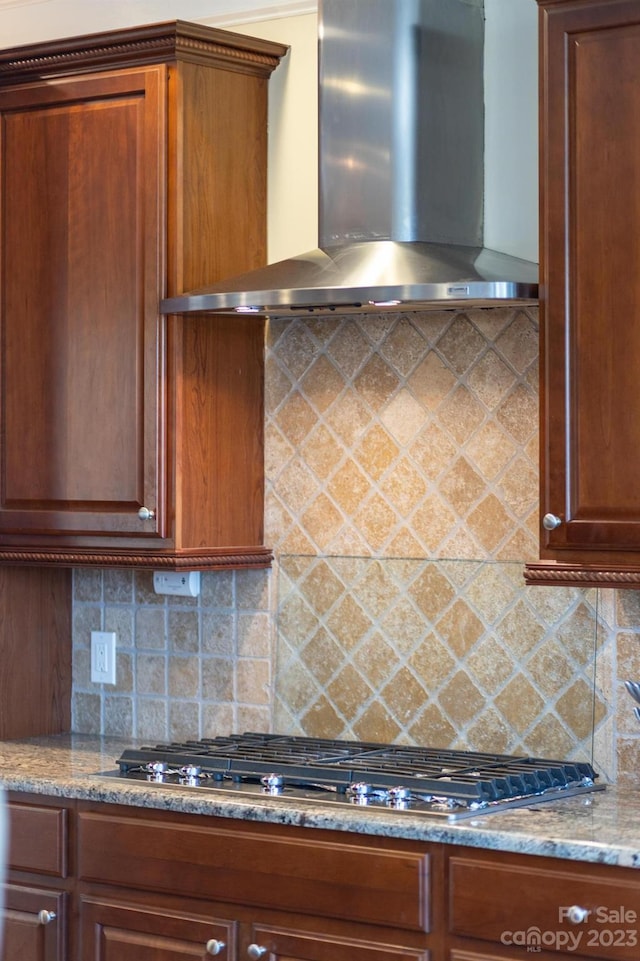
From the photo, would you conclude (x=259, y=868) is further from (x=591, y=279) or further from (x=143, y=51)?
(x=143, y=51)

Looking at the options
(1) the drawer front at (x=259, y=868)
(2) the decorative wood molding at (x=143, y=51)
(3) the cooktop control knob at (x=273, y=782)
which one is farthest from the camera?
(2) the decorative wood molding at (x=143, y=51)

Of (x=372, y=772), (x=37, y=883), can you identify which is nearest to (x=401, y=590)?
(x=372, y=772)

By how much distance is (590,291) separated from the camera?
8.45 feet

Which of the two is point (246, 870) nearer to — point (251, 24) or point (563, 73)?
point (563, 73)

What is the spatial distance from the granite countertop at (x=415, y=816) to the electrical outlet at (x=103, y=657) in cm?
53

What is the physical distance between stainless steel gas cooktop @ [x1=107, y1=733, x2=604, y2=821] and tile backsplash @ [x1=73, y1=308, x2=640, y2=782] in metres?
0.13

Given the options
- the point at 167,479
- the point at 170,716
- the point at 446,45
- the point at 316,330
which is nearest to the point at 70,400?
the point at 167,479

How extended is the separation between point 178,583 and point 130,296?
0.72 metres

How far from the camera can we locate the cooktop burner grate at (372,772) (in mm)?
2541

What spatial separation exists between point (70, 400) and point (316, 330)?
0.59 meters

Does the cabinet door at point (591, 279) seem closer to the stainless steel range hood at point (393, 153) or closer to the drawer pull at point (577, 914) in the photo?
the stainless steel range hood at point (393, 153)

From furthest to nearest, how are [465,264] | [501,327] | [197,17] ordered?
[197,17]
[501,327]
[465,264]

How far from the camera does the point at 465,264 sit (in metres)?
2.81

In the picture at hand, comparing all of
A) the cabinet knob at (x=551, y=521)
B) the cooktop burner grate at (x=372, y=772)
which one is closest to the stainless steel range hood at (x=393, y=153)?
the cabinet knob at (x=551, y=521)
